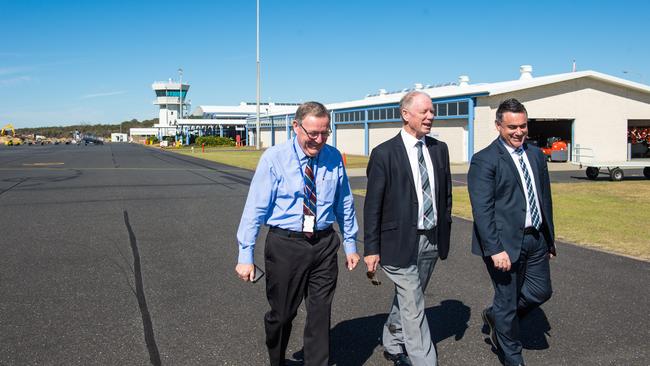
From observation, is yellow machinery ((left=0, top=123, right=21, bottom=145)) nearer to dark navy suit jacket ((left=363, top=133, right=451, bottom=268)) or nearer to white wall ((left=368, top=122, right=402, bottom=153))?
white wall ((left=368, top=122, right=402, bottom=153))

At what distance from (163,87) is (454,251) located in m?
118

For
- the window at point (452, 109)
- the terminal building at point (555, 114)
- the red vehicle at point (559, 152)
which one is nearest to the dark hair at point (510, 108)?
the terminal building at point (555, 114)

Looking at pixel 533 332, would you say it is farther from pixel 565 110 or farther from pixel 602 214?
pixel 565 110

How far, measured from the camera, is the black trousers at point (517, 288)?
158 inches

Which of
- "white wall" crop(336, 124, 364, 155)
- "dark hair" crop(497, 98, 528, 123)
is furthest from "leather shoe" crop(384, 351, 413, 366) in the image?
"white wall" crop(336, 124, 364, 155)

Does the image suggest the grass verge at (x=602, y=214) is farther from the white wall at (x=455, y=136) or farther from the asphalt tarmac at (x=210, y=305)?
the white wall at (x=455, y=136)

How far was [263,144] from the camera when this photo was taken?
70625 millimetres

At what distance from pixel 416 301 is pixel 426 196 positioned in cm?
68

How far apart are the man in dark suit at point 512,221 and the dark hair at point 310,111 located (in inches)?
48.6

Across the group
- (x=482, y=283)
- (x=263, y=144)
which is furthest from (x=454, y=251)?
(x=263, y=144)

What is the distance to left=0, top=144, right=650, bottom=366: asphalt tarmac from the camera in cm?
436

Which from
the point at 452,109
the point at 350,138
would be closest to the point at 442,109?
the point at 452,109

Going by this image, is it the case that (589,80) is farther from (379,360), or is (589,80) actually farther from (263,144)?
(263,144)

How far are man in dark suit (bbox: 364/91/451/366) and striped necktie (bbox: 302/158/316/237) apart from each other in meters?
0.42
